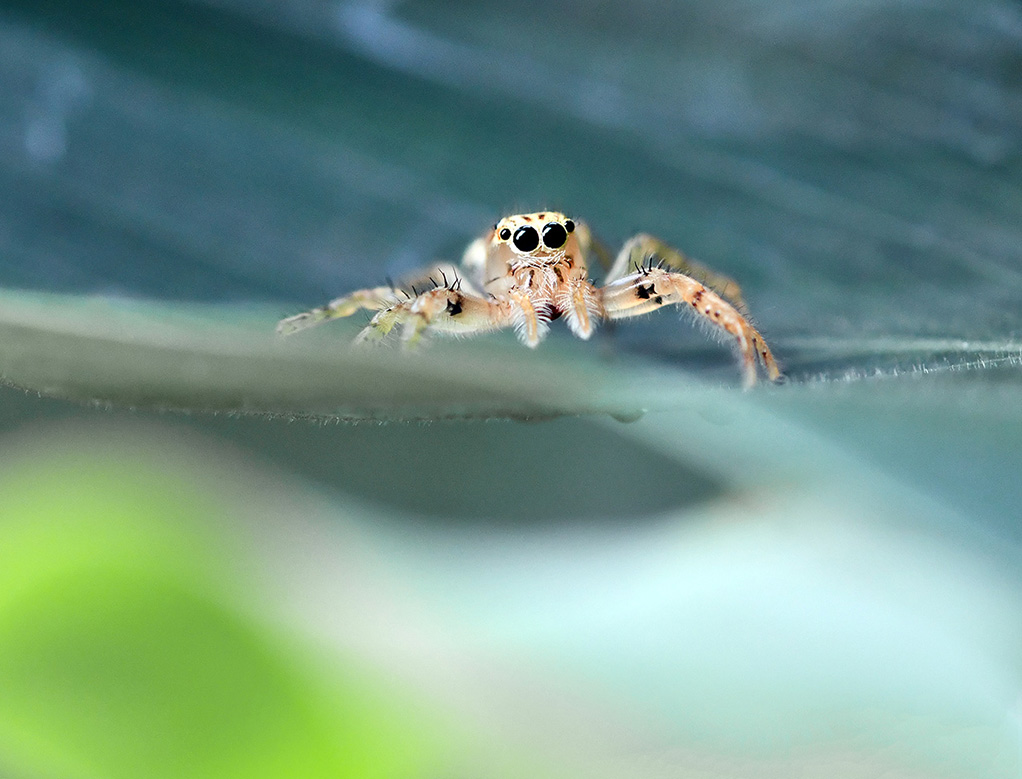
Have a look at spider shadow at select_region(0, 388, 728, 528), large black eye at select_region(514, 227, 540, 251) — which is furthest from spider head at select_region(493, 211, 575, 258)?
spider shadow at select_region(0, 388, 728, 528)

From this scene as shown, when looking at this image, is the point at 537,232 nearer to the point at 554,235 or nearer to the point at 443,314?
the point at 554,235

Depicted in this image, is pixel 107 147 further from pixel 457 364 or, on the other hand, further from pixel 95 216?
pixel 457 364

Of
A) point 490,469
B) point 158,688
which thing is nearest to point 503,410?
point 158,688

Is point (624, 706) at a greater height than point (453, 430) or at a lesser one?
lesser

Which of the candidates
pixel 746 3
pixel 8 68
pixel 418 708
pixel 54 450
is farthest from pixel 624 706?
pixel 8 68

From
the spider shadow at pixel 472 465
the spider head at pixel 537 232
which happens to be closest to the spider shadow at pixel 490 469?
the spider shadow at pixel 472 465

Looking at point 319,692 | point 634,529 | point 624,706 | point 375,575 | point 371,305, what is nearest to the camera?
point 319,692

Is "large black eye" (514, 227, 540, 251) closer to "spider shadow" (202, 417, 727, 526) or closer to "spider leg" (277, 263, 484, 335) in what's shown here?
"spider leg" (277, 263, 484, 335)
